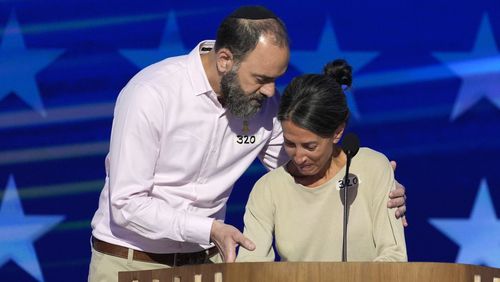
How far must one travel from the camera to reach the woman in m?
3.76

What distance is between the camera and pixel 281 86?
4930 millimetres

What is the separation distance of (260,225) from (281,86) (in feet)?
3.90

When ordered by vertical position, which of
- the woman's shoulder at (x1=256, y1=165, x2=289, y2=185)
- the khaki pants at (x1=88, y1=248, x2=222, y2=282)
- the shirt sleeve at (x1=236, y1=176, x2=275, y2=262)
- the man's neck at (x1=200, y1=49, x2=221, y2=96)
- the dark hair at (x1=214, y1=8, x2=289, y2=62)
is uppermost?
the dark hair at (x1=214, y1=8, x2=289, y2=62)

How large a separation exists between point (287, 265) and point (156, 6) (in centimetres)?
195

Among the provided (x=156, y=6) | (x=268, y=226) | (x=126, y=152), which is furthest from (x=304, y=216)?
(x=156, y=6)

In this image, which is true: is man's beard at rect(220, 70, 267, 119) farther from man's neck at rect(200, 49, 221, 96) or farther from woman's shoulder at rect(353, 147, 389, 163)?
woman's shoulder at rect(353, 147, 389, 163)

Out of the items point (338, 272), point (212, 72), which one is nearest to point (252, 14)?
point (212, 72)

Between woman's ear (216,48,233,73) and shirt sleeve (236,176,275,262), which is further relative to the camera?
woman's ear (216,48,233,73)

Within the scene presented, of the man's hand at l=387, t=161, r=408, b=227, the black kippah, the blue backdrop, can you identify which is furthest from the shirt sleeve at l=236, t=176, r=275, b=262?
the blue backdrop

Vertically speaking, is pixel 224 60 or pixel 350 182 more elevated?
pixel 224 60

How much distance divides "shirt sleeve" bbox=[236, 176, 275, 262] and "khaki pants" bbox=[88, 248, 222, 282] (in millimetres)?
417

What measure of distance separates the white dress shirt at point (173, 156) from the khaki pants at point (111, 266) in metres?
0.05

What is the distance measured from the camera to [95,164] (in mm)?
5035

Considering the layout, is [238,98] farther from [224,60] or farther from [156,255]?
[156,255]
